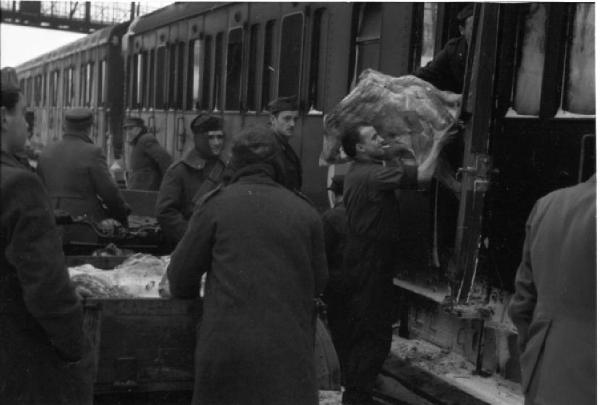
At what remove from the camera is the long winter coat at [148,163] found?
9.78m


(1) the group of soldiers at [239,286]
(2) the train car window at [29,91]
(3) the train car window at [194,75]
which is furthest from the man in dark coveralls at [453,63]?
(2) the train car window at [29,91]

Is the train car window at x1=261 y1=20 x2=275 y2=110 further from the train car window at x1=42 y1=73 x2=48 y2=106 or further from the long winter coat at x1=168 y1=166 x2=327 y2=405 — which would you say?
the train car window at x1=42 y1=73 x2=48 y2=106

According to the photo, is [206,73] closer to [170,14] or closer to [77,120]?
[170,14]

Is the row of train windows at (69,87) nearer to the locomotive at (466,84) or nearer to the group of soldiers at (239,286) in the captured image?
the locomotive at (466,84)

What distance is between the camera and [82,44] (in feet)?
66.6

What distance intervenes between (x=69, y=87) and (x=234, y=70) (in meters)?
12.6

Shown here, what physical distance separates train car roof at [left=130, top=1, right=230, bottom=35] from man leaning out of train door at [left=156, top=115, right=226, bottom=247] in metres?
4.16

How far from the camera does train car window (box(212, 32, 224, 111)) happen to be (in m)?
10.6

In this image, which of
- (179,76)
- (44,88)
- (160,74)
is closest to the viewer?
(179,76)

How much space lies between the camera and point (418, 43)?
21.4ft

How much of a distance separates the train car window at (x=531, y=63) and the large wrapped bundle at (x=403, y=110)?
0.40 metres

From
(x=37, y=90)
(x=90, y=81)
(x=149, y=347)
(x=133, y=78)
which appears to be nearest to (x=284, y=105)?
(x=149, y=347)

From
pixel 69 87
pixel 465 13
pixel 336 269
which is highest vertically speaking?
pixel 465 13

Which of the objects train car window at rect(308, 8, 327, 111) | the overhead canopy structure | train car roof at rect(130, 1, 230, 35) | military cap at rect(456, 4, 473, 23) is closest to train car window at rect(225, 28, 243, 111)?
train car roof at rect(130, 1, 230, 35)
